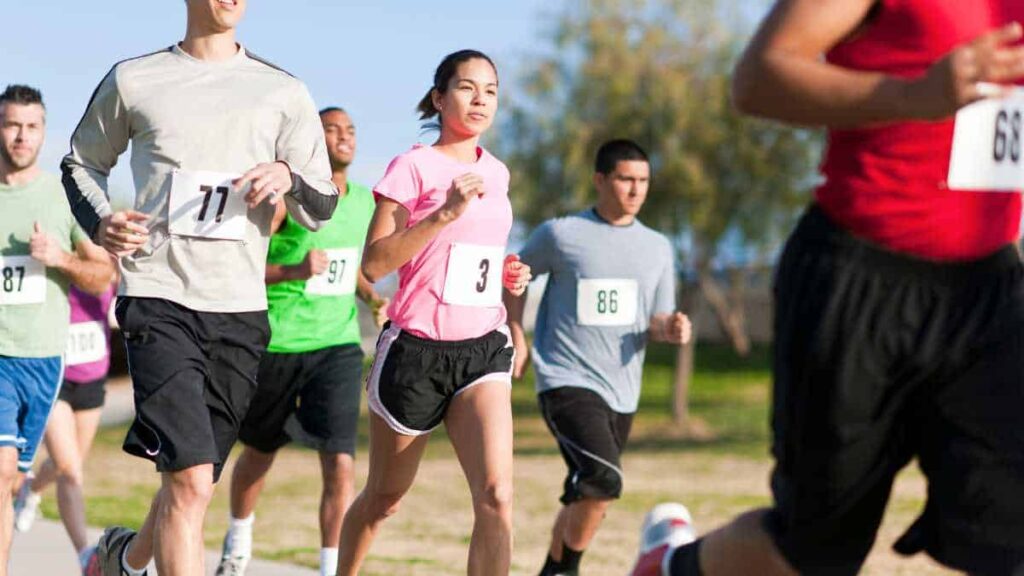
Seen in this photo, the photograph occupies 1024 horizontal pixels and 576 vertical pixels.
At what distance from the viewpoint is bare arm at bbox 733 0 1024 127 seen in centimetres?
321

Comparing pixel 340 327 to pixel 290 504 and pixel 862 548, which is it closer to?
pixel 862 548

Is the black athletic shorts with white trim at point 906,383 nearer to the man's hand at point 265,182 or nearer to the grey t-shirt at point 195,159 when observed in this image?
the man's hand at point 265,182

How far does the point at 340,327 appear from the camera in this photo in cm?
819

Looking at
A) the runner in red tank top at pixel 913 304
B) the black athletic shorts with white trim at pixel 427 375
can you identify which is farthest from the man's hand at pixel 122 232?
the runner in red tank top at pixel 913 304

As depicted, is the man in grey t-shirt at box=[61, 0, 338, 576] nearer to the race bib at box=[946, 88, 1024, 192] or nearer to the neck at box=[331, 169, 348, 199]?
the neck at box=[331, 169, 348, 199]

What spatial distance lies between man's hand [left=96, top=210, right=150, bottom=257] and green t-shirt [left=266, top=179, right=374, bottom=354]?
246 centimetres

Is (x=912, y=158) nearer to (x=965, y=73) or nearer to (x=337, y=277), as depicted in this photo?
(x=965, y=73)

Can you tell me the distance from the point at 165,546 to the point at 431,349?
111cm

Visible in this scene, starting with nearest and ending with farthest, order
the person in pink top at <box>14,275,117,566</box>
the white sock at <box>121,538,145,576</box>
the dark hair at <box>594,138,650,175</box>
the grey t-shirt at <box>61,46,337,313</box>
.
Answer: the grey t-shirt at <box>61,46,337,313</box>
the white sock at <box>121,538,145,576</box>
the dark hair at <box>594,138,650,175</box>
the person in pink top at <box>14,275,117,566</box>

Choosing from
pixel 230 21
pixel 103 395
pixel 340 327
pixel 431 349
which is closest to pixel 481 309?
pixel 431 349

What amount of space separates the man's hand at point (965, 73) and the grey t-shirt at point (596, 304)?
4.99 m

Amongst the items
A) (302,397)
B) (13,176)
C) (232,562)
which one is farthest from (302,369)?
(13,176)

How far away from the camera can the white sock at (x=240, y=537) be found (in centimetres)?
800

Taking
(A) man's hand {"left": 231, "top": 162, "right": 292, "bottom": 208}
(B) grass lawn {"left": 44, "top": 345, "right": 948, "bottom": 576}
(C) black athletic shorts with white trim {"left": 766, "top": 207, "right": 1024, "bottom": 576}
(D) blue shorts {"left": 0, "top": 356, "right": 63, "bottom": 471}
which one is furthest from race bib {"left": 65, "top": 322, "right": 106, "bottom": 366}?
(C) black athletic shorts with white trim {"left": 766, "top": 207, "right": 1024, "bottom": 576}
